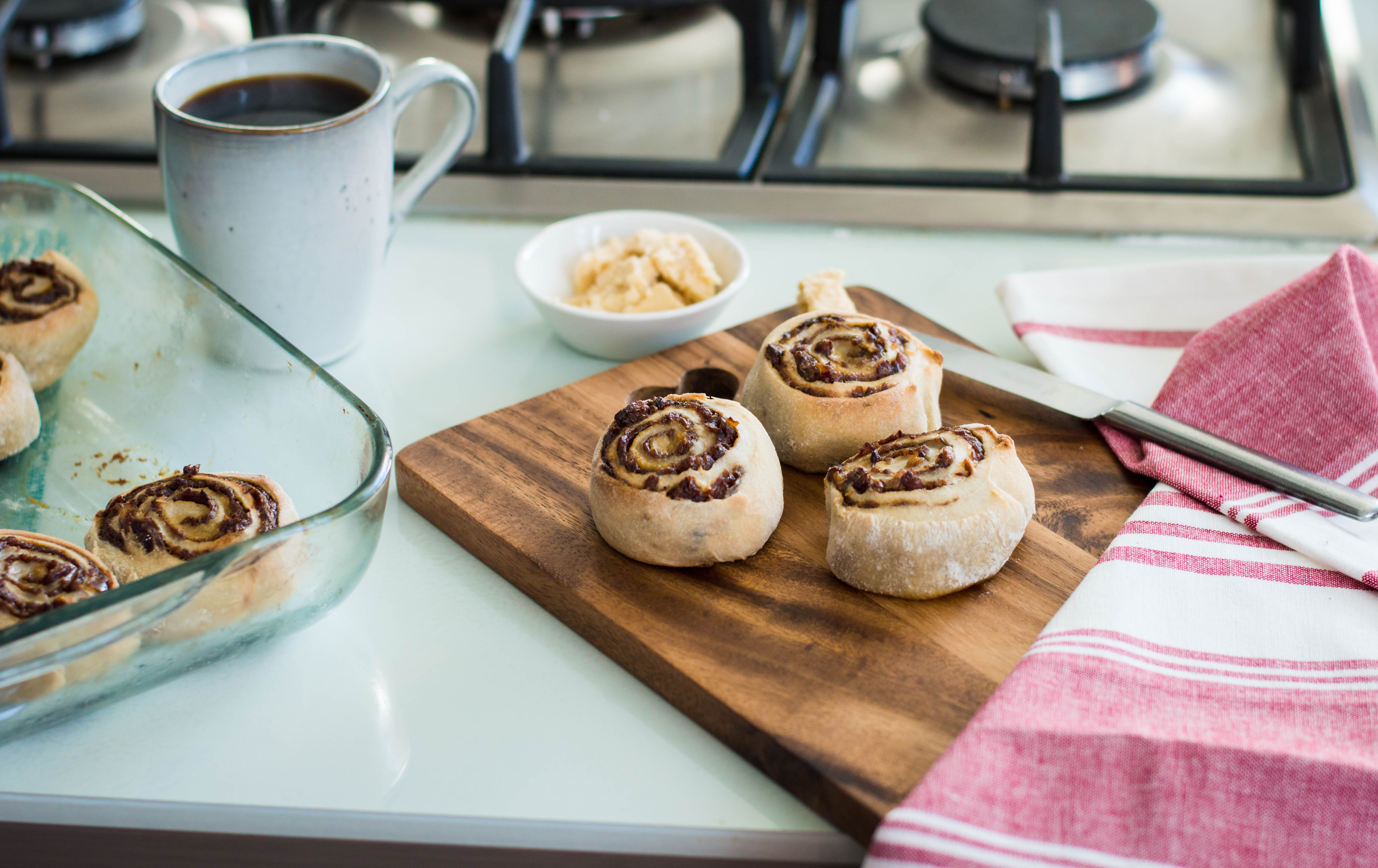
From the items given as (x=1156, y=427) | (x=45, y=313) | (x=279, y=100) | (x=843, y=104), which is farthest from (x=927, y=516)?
(x=843, y=104)

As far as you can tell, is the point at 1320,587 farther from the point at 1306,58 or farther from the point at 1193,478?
the point at 1306,58

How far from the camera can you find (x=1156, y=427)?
0.90m

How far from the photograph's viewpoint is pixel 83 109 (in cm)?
148

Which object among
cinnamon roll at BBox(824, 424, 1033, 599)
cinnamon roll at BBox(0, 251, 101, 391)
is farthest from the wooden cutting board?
cinnamon roll at BBox(0, 251, 101, 391)

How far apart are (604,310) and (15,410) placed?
Answer: 0.50 m

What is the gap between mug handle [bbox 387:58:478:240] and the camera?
3.30 feet

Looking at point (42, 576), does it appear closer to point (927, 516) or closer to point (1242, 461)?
point (927, 516)

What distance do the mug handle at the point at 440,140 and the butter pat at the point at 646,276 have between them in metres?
0.16

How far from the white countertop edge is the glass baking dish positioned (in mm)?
60

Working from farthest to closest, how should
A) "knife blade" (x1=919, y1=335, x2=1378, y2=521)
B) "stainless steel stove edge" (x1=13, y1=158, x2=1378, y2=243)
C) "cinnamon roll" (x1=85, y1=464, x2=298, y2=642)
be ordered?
"stainless steel stove edge" (x1=13, y1=158, x2=1378, y2=243) < "knife blade" (x1=919, y1=335, x2=1378, y2=521) < "cinnamon roll" (x1=85, y1=464, x2=298, y2=642)

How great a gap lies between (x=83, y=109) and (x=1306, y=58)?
5.37 ft

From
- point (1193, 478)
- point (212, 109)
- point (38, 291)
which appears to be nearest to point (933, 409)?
point (1193, 478)

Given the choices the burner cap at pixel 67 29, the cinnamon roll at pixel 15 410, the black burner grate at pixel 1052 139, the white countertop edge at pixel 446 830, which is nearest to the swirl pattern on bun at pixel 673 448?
the white countertop edge at pixel 446 830

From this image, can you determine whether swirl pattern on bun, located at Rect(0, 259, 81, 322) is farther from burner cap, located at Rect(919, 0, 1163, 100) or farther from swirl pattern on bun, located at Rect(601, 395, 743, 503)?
burner cap, located at Rect(919, 0, 1163, 100)
